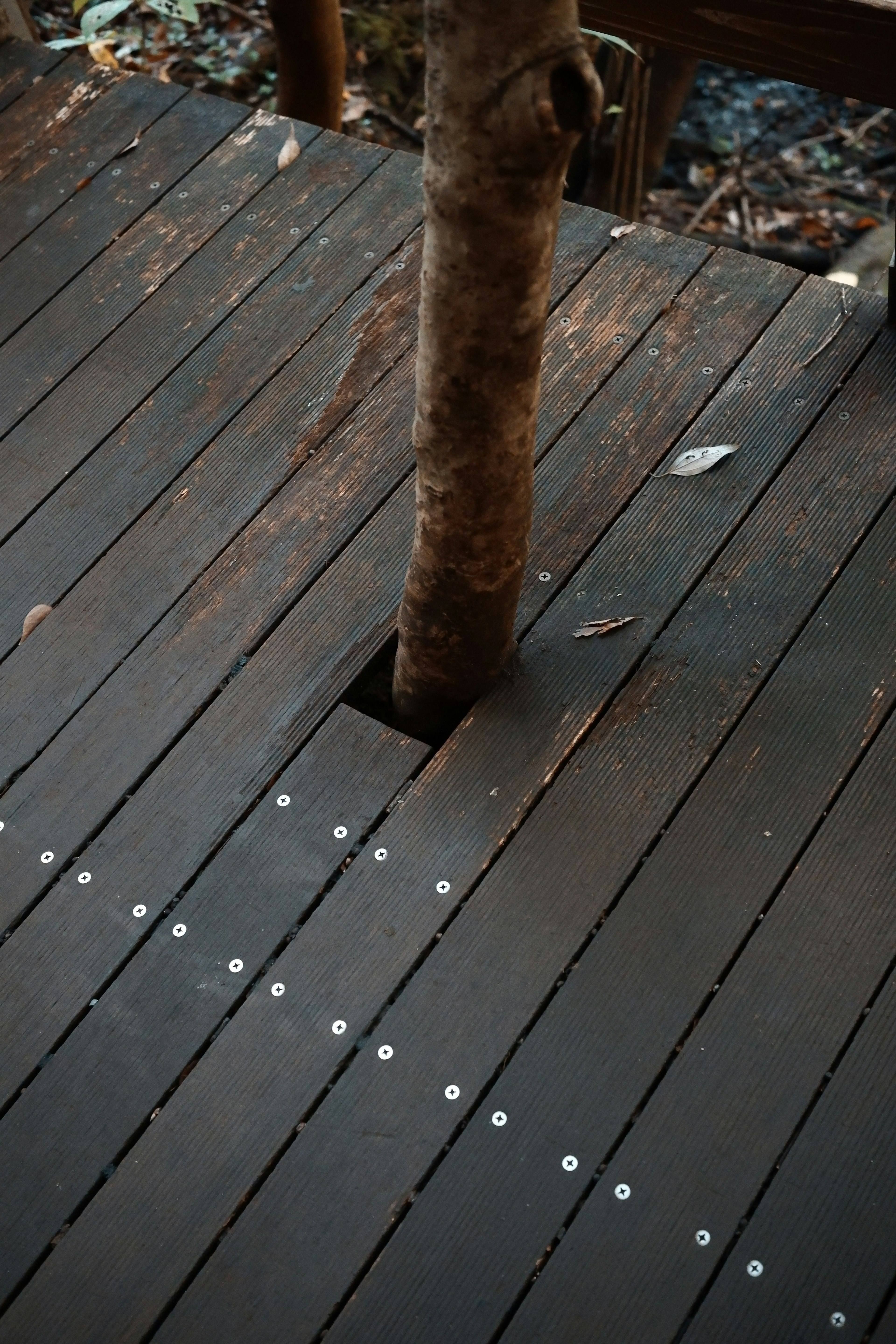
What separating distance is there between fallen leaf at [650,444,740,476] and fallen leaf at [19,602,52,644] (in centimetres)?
119

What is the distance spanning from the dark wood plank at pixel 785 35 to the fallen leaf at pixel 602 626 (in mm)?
1062

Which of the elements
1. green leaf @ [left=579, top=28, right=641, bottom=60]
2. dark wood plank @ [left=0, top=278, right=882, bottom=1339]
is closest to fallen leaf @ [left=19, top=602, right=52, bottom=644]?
dark wood plank @ [left=0, top=278, right=882, bottom=1339]

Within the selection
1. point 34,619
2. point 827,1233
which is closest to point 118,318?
point 34,619

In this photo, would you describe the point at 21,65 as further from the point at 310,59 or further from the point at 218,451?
the point at 218,451

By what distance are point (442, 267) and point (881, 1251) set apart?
1.41 m

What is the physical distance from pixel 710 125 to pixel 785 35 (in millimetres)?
3488

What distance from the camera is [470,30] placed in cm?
132

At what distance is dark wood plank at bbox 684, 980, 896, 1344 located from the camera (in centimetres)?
159

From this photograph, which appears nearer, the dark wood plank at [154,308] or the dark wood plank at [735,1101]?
the dark wood plank at [735,1101]

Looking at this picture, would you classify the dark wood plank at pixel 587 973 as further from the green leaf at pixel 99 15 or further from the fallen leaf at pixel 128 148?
the green leaf at pixel 99 15

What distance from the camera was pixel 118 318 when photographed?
2.71 meters

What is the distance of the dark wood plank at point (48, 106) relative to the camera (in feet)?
10.0

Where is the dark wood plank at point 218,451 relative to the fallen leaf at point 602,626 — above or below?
above

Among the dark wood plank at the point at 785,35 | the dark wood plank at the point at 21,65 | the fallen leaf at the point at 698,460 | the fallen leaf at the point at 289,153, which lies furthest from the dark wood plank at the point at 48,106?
the fallen leaf at the point at 698,460
